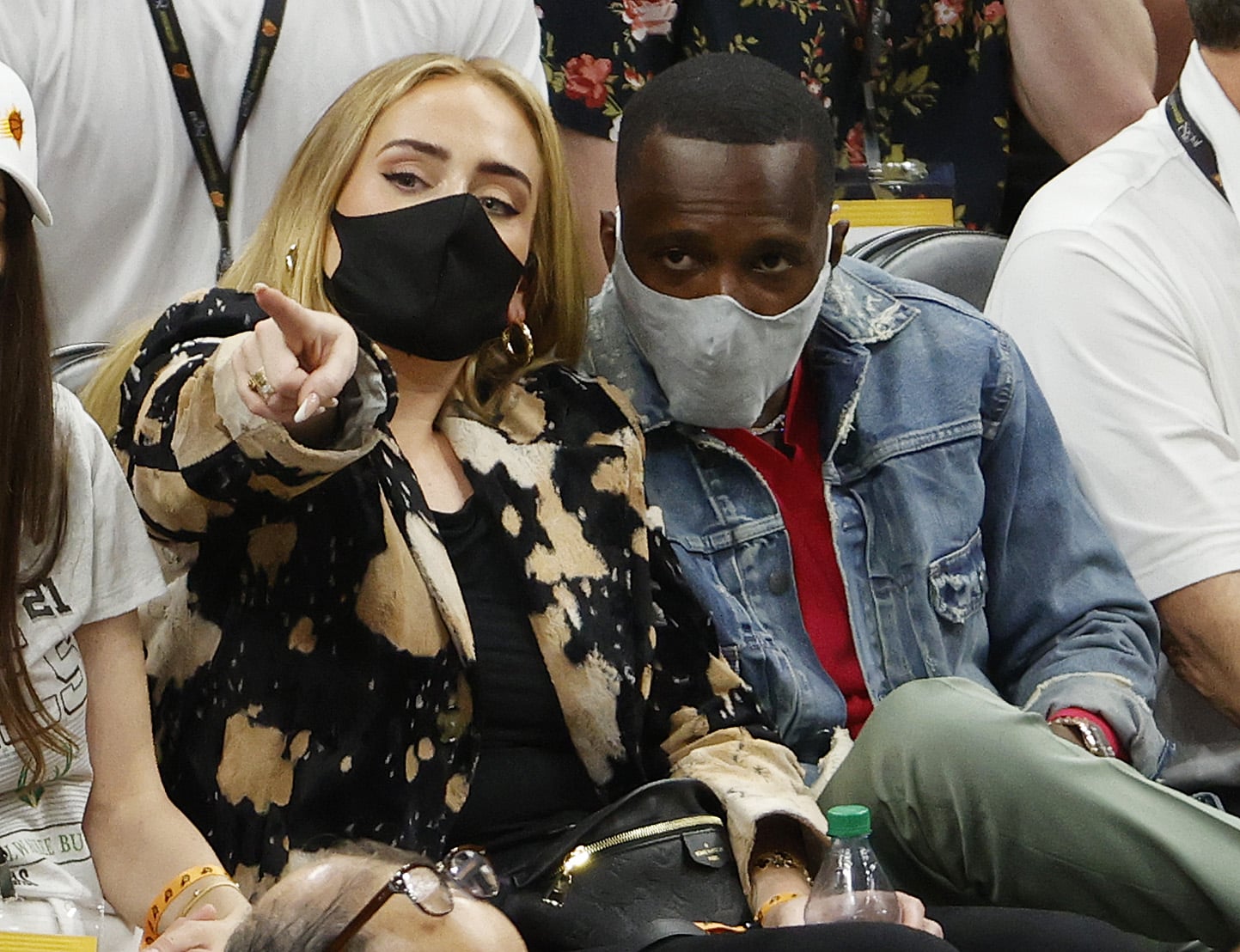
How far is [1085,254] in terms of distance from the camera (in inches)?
106

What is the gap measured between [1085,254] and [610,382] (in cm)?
67

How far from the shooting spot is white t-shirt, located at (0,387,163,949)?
186cm

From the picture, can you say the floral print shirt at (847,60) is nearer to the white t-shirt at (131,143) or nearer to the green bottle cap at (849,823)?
the white t-shirt at (131,143)

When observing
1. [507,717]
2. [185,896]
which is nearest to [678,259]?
[507,717]

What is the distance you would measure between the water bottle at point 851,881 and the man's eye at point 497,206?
2.62 ft

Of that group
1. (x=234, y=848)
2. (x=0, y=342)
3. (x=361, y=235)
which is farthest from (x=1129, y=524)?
(x=0, y=342)

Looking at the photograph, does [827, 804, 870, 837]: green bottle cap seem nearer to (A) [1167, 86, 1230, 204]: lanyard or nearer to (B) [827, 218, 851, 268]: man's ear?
(B) [827, 218, 851, 268]: man's ear

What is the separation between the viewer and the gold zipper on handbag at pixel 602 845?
198 cm

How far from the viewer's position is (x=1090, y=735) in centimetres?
230

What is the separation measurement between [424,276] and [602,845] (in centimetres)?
64

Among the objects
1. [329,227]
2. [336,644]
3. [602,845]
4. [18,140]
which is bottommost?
[602,845]

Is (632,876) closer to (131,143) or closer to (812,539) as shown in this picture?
(812,539)

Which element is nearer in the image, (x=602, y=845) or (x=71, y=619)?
(x=71, y=619)

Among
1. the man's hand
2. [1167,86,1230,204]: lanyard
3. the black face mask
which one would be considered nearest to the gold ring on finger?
the man's hand
